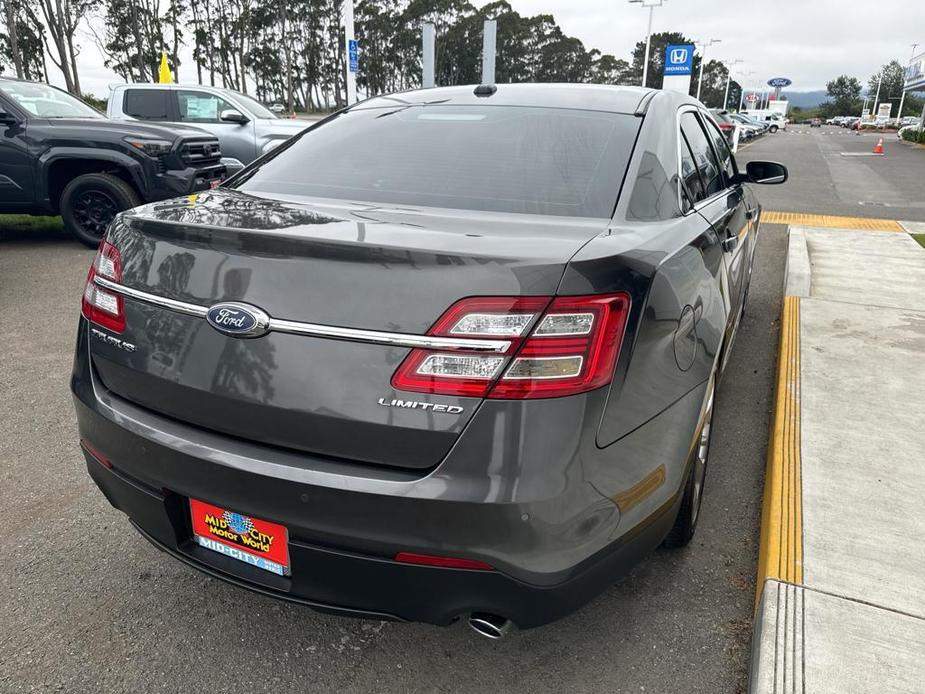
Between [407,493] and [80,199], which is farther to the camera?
[80,199]

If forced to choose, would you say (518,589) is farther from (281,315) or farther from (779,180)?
(779,180)

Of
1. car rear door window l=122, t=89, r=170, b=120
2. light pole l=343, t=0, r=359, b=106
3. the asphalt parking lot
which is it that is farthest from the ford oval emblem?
light pole l=343, t=0, r=359, b=106

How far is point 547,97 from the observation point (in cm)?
286

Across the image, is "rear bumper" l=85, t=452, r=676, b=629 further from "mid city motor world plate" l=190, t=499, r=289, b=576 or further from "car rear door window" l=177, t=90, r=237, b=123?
"car rear door window" l=177, t=90, r=237, b=123

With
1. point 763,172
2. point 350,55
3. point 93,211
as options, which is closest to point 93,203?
point 93,211

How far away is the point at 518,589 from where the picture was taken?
1680mm

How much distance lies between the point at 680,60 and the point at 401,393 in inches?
1391

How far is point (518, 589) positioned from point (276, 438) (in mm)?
688

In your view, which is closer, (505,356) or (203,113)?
(505,356)

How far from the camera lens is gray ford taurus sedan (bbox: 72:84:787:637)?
5.25ft

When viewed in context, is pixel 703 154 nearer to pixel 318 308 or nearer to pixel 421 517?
pixel 318 308

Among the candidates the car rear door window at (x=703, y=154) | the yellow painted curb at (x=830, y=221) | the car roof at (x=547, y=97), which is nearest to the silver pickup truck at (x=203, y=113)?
the yellow painted curb at (x=830, y=221)

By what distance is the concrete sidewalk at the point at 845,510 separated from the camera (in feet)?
6.52

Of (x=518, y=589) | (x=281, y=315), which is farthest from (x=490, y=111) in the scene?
(x=518, y=589)
